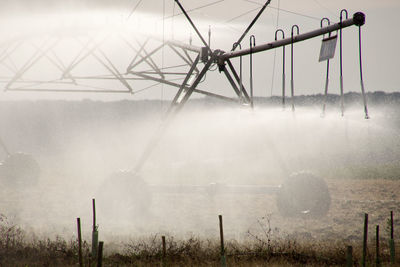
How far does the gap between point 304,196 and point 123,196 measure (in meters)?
6.03

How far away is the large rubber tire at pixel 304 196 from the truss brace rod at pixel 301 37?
4194mm

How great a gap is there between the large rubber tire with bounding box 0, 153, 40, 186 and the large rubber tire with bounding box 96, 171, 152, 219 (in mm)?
8680

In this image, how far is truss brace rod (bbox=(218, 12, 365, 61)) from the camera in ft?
29.8

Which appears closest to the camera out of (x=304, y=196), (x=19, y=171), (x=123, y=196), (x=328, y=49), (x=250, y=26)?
(x=328, y=49)

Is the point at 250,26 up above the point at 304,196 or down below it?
above

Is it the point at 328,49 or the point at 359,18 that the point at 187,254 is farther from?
the point at 359,18

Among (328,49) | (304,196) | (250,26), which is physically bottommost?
(304,196)

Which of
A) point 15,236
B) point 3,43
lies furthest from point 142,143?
point 15,236

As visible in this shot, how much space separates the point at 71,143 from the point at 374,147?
47598mm

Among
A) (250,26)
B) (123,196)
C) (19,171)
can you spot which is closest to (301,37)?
(250,26)

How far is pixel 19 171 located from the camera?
69.6ft

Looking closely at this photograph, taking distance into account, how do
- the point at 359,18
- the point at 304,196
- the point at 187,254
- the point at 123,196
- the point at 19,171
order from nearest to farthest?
the point at 359,18, the point at 187,254, the point at 304,196, the point at 123,196, the point at 19,171

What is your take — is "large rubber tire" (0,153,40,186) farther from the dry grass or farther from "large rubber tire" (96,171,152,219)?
the dry grass

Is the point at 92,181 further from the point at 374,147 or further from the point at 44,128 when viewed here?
the point at 44,128
